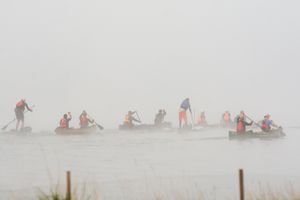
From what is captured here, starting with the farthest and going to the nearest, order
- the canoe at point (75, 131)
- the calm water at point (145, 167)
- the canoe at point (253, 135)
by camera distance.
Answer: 1. the canoe at point (75, 131)
2. the canoe at point (253, 135)
3. the calm water at point (145, 167)

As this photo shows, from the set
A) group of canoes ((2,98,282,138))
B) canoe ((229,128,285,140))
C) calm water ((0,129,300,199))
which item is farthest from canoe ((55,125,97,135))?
canoe ((229,128,285,140))

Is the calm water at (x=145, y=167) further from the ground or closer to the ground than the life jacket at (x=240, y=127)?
closer to the ground

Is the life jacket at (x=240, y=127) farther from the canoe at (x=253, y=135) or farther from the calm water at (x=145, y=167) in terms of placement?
the calm water at (x=145, y=167)

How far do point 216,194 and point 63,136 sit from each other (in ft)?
79.1

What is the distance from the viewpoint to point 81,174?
62.7 ft

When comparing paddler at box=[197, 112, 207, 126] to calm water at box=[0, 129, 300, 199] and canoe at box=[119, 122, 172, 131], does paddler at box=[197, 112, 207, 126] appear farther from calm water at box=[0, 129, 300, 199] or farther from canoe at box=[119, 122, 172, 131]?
calm water at box=[0, 129, 300, 199]

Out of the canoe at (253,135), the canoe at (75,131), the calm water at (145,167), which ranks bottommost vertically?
the calm water at (145,167)

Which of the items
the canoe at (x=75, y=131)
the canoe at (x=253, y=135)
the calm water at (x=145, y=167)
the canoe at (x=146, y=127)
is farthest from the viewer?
the canoe at (x=146, y=127)

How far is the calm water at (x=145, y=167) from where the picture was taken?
54.4 ft

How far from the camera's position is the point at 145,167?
69.4 ft

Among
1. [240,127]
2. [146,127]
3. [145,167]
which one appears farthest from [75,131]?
[145,167]

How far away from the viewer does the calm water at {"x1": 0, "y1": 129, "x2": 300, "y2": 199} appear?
54.4 ft

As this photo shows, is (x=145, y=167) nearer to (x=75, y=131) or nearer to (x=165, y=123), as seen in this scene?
(x=75, y=131)

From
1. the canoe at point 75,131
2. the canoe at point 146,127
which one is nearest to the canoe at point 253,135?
the canoe at point 75,131
